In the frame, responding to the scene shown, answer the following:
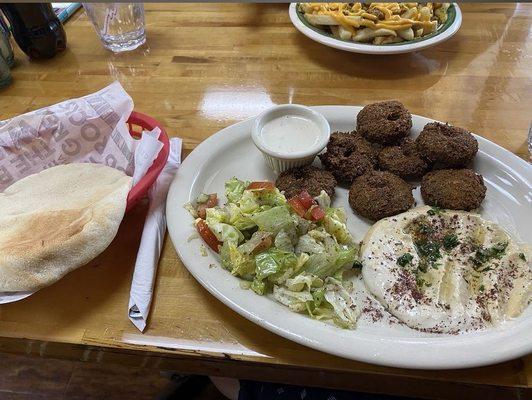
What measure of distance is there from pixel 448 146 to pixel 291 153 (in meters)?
0.52

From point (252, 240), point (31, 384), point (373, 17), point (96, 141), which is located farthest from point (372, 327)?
point (31, 384)

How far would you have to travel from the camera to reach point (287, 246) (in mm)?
1286

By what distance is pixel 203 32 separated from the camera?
2496 mm

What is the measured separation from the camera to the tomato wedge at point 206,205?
4.61 ft

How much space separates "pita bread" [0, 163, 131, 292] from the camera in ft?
3.71

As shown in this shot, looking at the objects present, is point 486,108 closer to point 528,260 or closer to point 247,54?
point 528,260

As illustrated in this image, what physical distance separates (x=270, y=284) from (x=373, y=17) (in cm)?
147

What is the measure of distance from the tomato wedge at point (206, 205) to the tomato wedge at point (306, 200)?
0.90ft

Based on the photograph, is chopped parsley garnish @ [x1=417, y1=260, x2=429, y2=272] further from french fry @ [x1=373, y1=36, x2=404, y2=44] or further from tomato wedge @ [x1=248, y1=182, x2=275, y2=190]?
french fry @ [x1=373, y1=36, x2=404, y2=44]

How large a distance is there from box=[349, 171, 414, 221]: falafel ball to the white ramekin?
0.18m

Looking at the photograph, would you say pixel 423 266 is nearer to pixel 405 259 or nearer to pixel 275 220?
pixel 405 259

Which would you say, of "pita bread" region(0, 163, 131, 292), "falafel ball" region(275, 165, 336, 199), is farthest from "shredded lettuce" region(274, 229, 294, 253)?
"pita bread" region(0, 163, 131, 292)

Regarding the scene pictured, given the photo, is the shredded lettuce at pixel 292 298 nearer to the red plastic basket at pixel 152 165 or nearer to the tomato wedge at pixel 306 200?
the tomato wedge at pixel 306 200

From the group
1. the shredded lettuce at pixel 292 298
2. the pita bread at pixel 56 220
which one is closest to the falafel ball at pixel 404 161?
the shredded lettuce at pixel 292 298
